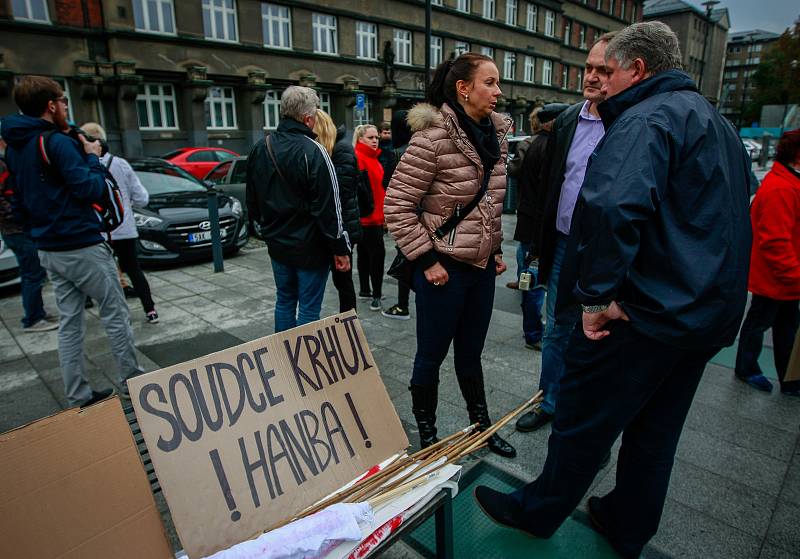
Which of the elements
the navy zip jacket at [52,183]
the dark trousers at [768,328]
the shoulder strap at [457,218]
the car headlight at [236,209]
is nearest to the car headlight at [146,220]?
the car headlight at [236,209]

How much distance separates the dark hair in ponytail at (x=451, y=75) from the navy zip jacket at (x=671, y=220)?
0.92m

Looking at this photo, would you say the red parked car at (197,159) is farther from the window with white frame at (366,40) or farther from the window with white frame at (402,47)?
the window with white frame at (402,47)

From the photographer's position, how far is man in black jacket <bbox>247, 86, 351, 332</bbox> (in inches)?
129

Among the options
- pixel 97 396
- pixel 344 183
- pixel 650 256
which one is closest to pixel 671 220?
pixel 650 256

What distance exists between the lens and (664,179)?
5.15 ft

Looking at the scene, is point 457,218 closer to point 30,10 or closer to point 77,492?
point 77,492

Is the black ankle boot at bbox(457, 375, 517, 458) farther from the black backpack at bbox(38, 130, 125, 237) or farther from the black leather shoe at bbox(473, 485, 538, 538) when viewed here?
the black backpack at bbox(38, 130, 125, 237)

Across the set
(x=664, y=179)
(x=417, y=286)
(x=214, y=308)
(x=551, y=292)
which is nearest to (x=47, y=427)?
(x=417, y=286)

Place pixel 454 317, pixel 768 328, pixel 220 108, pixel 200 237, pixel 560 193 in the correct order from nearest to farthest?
pixel 454 317 < pixel 560 193 < pixel 768 328 < pixel 200 237 < pixel 220 108

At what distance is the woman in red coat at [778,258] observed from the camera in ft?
10.3

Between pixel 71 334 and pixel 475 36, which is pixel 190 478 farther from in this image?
pixel 475 36

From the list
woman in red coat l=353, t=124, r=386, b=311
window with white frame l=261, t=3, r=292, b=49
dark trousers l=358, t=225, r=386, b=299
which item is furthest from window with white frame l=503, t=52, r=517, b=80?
dark trousers l=358, t=225, r=386, b=299

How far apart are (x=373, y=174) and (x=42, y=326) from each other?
3.58 m

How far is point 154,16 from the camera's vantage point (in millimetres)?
19688
